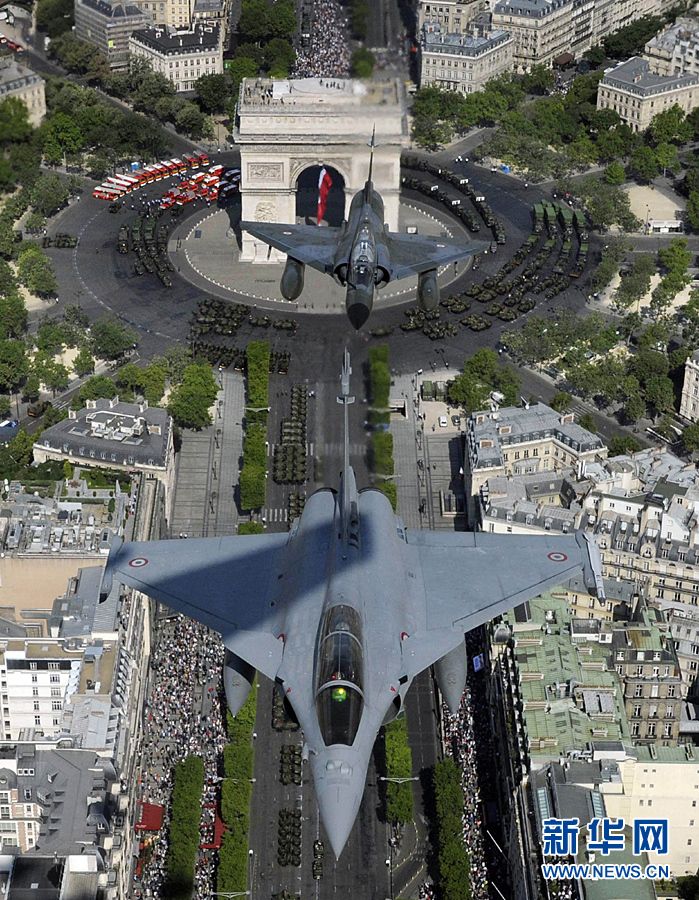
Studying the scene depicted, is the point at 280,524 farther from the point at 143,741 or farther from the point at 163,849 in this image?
the point at 163,849

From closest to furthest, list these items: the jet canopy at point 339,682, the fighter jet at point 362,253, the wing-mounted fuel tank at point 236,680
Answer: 1. the jet canopy at point 339,682
2. the wing-mounted fuel tank at point 236,680
3. the fighter jet at point 362,253

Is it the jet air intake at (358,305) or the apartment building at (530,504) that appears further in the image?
the apartment building at (530,504)

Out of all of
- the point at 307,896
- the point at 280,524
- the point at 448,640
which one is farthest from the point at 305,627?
the point at 280,524

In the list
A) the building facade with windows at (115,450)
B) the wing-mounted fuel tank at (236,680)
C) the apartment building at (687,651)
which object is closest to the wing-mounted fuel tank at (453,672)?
the wing-mounted fuel tank at (236,680)

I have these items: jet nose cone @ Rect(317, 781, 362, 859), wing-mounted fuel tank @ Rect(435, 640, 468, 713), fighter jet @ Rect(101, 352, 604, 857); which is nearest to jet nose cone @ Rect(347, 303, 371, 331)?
fighter jet @ Rect(101, 352, 604, 857)

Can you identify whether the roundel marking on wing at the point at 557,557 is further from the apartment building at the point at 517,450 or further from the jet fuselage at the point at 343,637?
the apartment building at the point at 517,450

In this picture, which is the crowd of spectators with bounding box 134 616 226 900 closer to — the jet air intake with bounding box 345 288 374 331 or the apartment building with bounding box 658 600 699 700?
the apartment building with bounding box 658 600 699 700
